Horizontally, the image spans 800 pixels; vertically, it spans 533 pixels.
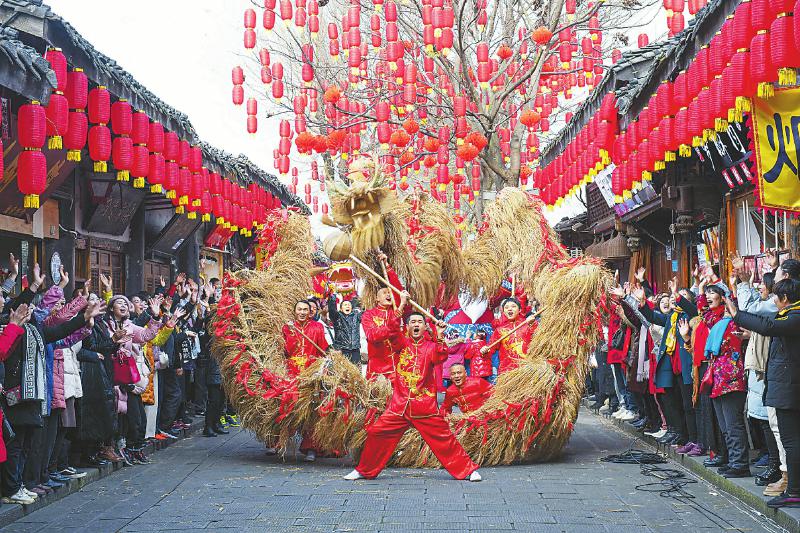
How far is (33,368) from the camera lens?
8164 mm

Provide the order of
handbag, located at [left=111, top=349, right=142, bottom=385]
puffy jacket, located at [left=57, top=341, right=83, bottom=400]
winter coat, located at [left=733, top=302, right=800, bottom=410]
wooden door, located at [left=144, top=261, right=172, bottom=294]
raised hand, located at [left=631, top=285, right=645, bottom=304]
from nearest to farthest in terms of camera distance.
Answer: winter coat, located at [left=733, top=302, right=800, bottom=410] < puffy jacket, located at [left=57, top=341, right=83, bottom=400] < handbag, located at [left=111, top=349, right=142, bottom=385] < raised hand, located at [left=631, top=285, right=645, bottom=304] < wooden door, located at [left=144, top=261, right=172, bottom=294]

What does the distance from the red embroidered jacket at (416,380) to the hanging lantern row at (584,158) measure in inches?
217

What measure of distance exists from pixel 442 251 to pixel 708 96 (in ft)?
11.4

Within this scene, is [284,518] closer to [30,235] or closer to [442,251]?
[442,251]

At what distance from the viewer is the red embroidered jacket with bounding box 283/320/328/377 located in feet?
37.3

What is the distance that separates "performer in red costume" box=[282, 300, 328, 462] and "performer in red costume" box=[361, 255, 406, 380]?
79cm

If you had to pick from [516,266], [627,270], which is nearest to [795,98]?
[516,266]

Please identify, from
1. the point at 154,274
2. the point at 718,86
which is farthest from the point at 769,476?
the point at 154,274

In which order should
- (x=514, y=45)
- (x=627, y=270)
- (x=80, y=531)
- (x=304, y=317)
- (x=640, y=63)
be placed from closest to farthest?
(x=80, y=531)
(x=304, y=317)
(x=640, y=63)
(x=627, y=270)
(x=514, y=45)

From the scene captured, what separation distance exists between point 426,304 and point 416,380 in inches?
71.7

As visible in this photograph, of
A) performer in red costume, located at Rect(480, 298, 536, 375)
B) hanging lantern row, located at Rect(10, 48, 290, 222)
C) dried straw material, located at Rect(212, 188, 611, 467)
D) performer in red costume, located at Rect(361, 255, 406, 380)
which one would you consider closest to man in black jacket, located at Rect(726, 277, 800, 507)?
dried straw material, located at Rect(212, 188, 611, 467)

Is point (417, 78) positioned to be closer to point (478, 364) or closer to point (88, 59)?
point (478, 364)

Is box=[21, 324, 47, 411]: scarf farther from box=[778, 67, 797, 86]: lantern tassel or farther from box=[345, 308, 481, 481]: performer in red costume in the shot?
box=[778, 67, 797, 86]: lantern tassel

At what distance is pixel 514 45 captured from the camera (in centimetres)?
2350
